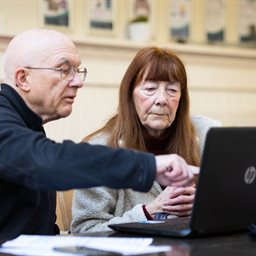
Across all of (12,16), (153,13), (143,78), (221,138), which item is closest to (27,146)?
(221,138)

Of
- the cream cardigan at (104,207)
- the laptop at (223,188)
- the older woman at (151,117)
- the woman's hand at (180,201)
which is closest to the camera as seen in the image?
the laptop at (223,188)

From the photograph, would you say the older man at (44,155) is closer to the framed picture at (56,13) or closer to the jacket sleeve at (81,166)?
the jacket sleeve at (81,166)

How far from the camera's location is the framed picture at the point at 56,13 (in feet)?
11.6

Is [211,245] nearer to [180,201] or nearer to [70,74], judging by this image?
[180,201]

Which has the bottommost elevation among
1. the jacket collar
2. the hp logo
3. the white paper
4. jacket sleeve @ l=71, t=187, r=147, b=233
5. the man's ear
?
jacket sleeve @ l=71, t=187, r=147, b=233

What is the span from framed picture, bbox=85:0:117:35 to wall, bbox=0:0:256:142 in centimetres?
7

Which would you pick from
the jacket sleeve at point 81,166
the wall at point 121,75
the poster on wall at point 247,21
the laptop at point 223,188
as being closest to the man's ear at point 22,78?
the jacket sleeve at point 81,166

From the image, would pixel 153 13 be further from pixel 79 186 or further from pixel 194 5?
pixel 79 186

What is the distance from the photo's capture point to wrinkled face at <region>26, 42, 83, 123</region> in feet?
5.76

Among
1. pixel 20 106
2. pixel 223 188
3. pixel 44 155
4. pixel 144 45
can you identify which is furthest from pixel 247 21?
pixel 44 155

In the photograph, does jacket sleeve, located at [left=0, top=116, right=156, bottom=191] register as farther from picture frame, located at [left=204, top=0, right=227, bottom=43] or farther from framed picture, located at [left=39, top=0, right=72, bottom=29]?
picture frame, located at [left=204, top=0, right=227, bottom=43]

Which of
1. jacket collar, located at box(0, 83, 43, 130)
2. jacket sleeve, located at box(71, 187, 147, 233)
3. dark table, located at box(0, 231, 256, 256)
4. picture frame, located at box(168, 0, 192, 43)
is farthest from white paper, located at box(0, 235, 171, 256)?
picture frame, located at box(168, 0, 192, 43)

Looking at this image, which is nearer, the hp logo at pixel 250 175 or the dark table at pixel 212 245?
the dark table at pixel 212 245

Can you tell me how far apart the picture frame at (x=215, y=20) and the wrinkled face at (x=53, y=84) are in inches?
103
